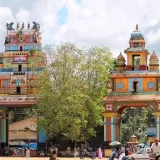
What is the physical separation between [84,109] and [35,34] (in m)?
15.6

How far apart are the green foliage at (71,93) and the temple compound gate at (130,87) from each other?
1.28 m

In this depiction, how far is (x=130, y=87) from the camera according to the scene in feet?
195

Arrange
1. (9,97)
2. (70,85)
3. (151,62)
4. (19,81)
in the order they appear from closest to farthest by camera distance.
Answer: (70,85)
(151,62)
(9,97)
(19,81)

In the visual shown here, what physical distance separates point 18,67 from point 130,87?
51.6ft

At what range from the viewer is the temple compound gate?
5844 centimetres

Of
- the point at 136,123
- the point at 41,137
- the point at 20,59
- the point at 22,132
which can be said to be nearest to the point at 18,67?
the point at 20,59

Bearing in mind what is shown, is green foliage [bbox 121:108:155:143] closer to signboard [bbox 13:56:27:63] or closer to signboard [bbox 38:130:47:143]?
signboard [bbox 13:56:27:63]

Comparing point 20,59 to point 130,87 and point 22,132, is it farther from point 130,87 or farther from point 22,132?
point 130,87

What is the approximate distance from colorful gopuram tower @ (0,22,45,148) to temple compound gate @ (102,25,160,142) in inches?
334

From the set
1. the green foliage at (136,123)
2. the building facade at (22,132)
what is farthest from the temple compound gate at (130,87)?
the green foliage at (136,123)

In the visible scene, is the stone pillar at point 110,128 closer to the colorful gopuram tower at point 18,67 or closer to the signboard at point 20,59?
the colorful gopuram tower at point 18,67

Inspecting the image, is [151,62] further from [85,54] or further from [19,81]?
[19,81]

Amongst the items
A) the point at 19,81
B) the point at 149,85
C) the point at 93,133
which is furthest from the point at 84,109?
the point at 19,81

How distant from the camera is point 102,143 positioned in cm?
6200
